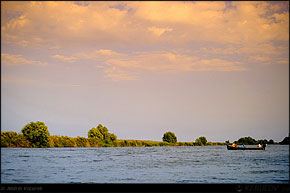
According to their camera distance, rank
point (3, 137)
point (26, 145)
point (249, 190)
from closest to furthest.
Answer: point (249, 190) → point (3, 137) → point (26, 145)

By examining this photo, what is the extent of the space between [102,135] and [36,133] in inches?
879

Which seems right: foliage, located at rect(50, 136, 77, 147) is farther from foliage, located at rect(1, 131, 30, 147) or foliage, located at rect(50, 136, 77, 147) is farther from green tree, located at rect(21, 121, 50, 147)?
foliage, located at rect(1, 131, 30, 147)

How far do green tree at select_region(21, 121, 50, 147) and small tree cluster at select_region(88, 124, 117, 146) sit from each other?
1744 cm

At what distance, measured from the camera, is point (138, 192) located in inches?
443

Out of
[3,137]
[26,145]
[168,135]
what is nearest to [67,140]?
[26,145]

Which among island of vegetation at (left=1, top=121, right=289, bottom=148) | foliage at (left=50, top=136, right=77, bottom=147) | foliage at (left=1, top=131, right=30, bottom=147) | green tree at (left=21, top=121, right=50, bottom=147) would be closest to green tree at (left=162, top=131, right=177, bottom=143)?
island of vegetation at (left=1, top=121, right=289, bottom=148)

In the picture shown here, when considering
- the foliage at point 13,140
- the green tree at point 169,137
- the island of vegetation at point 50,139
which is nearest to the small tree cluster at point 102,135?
the island of vegetation at point 50,139

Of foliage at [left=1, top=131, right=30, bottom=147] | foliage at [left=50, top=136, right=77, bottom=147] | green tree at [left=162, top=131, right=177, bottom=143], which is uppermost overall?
foliage at [left=1, top=131, right=30, bottom=147]

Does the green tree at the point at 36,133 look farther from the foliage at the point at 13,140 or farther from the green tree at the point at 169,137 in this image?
the green tree at the point at 169,137

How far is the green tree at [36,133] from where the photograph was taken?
197 feet

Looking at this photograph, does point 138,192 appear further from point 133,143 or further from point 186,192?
point 133,143

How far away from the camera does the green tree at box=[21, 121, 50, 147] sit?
60178 mm

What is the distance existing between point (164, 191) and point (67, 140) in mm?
62459

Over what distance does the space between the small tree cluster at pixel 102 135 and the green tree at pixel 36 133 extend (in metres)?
17.4
